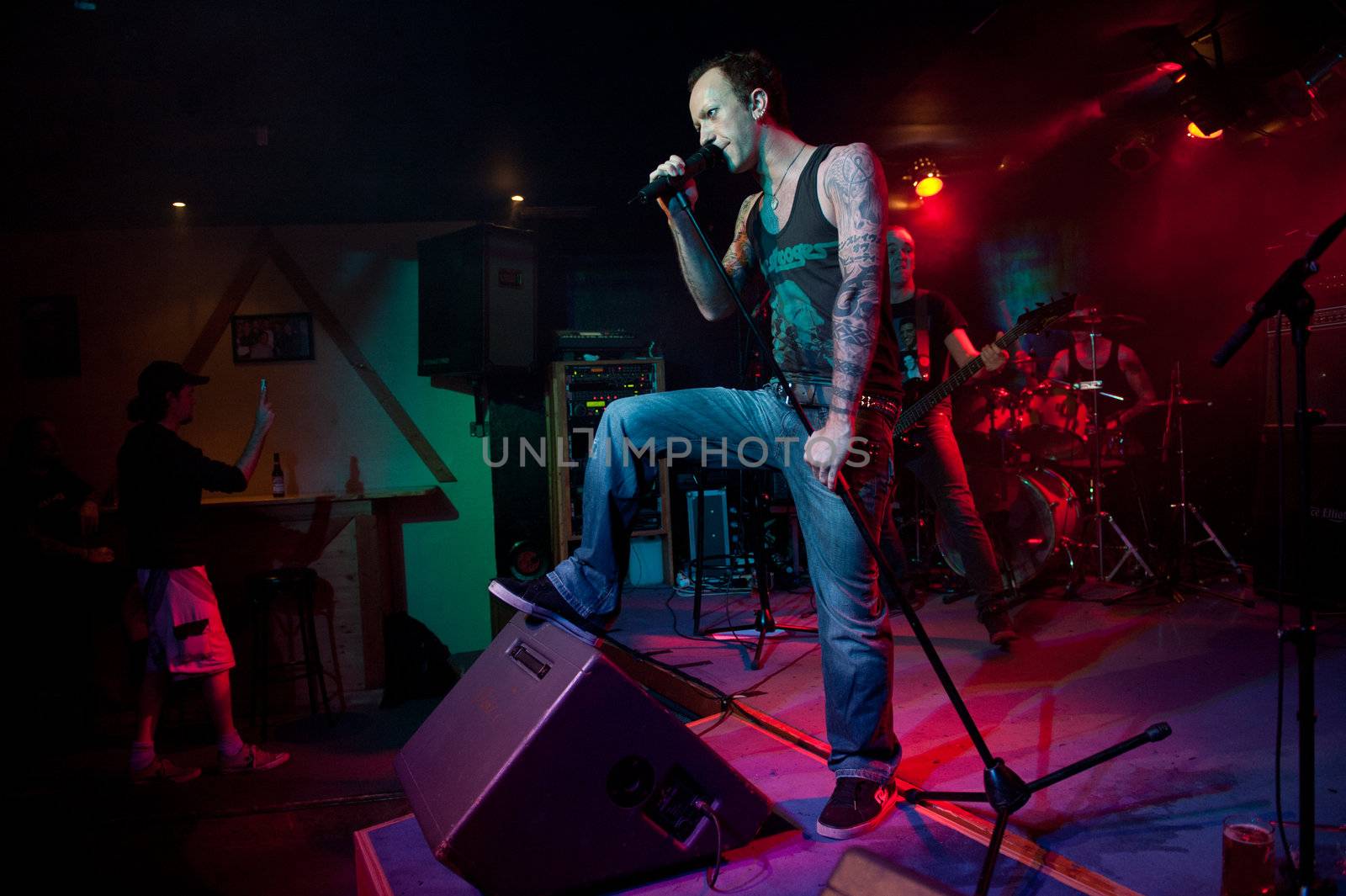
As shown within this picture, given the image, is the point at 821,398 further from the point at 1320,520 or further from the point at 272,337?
the point at 272,337

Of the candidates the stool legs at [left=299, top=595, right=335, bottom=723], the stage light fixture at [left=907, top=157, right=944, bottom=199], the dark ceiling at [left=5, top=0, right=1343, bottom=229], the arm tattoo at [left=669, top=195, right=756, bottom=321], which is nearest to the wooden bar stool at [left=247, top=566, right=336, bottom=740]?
the stool legs at [left=299, top=595, right=335, bottom=723]

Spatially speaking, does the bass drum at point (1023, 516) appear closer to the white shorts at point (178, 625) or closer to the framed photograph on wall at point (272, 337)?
the white shorts at point (178, 625)

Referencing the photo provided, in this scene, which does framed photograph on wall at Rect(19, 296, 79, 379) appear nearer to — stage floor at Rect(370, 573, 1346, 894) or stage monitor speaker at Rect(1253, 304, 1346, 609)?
stage floor at Rect(370, 573, 1346, 894)

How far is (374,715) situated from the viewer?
5105 mm

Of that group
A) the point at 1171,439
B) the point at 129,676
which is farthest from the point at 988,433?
the point at 129,676

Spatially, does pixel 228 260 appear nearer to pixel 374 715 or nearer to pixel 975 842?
pixel 374 715

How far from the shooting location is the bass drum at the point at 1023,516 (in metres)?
5.06

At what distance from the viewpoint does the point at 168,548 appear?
3.89m

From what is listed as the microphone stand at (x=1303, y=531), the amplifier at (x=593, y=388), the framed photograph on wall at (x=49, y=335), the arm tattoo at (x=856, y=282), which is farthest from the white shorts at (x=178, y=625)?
the microphone stand at (x=1303, y=531)

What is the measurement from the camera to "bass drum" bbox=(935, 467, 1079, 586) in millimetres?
5062

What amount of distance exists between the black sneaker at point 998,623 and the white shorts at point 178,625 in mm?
3826

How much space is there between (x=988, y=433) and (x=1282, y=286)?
4.05 m

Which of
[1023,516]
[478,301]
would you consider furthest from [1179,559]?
[478,301]

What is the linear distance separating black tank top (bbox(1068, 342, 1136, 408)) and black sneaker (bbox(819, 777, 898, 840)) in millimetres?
4919
